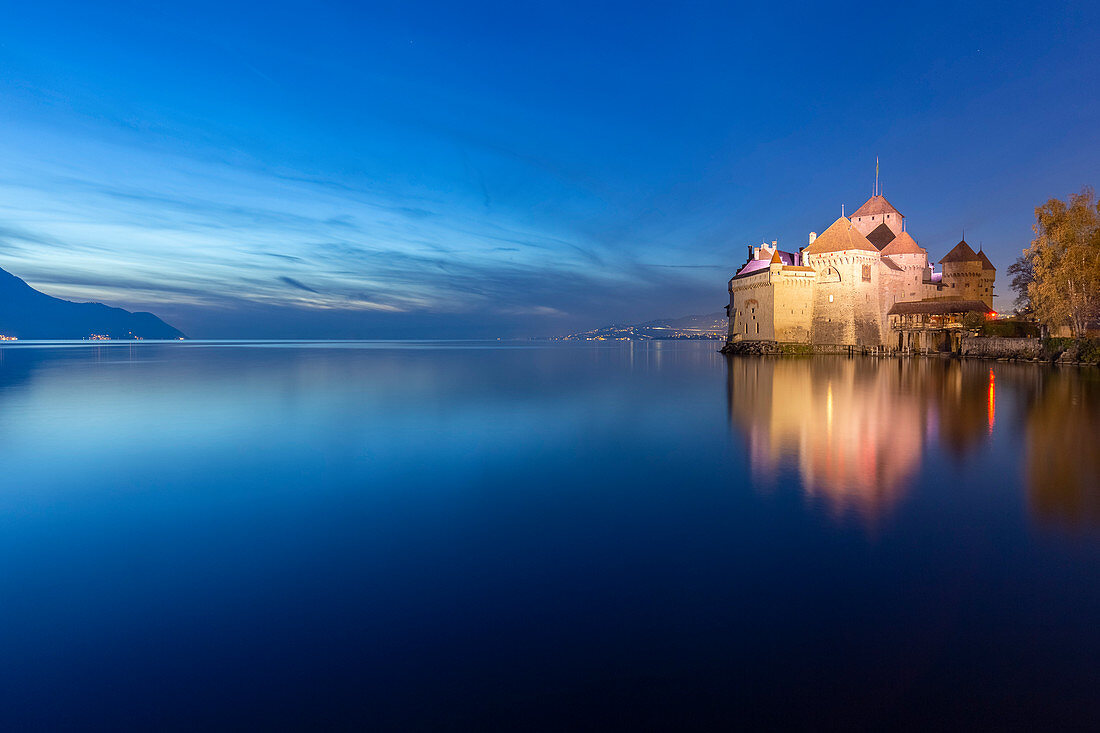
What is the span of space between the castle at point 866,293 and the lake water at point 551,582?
39.9m

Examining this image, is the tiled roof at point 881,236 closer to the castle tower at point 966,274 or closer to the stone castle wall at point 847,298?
the castle tower at point 966,274

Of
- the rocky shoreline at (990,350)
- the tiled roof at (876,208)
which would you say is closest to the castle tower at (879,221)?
the tiled roof at (876,208)

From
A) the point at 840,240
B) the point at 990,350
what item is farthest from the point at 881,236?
the point at 990,350

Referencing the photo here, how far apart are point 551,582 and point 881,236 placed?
64.7m

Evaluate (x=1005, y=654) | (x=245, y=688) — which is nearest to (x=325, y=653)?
(x=245, y=688)

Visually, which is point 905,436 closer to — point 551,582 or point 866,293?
point 551,582

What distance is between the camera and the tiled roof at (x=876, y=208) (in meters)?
57.5

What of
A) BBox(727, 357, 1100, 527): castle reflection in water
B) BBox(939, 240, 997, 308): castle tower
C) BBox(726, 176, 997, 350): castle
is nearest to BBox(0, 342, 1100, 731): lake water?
BBox(727, 357, 1100, 527): castle reflection in water

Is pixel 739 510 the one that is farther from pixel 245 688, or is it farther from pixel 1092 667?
pixel 245 688

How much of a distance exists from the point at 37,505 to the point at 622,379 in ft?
87.9

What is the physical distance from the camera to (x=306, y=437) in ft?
41.9

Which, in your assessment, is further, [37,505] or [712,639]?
[37,505]

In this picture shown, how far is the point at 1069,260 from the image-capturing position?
31641 mm

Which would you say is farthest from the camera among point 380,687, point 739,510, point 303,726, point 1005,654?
point 739,510
